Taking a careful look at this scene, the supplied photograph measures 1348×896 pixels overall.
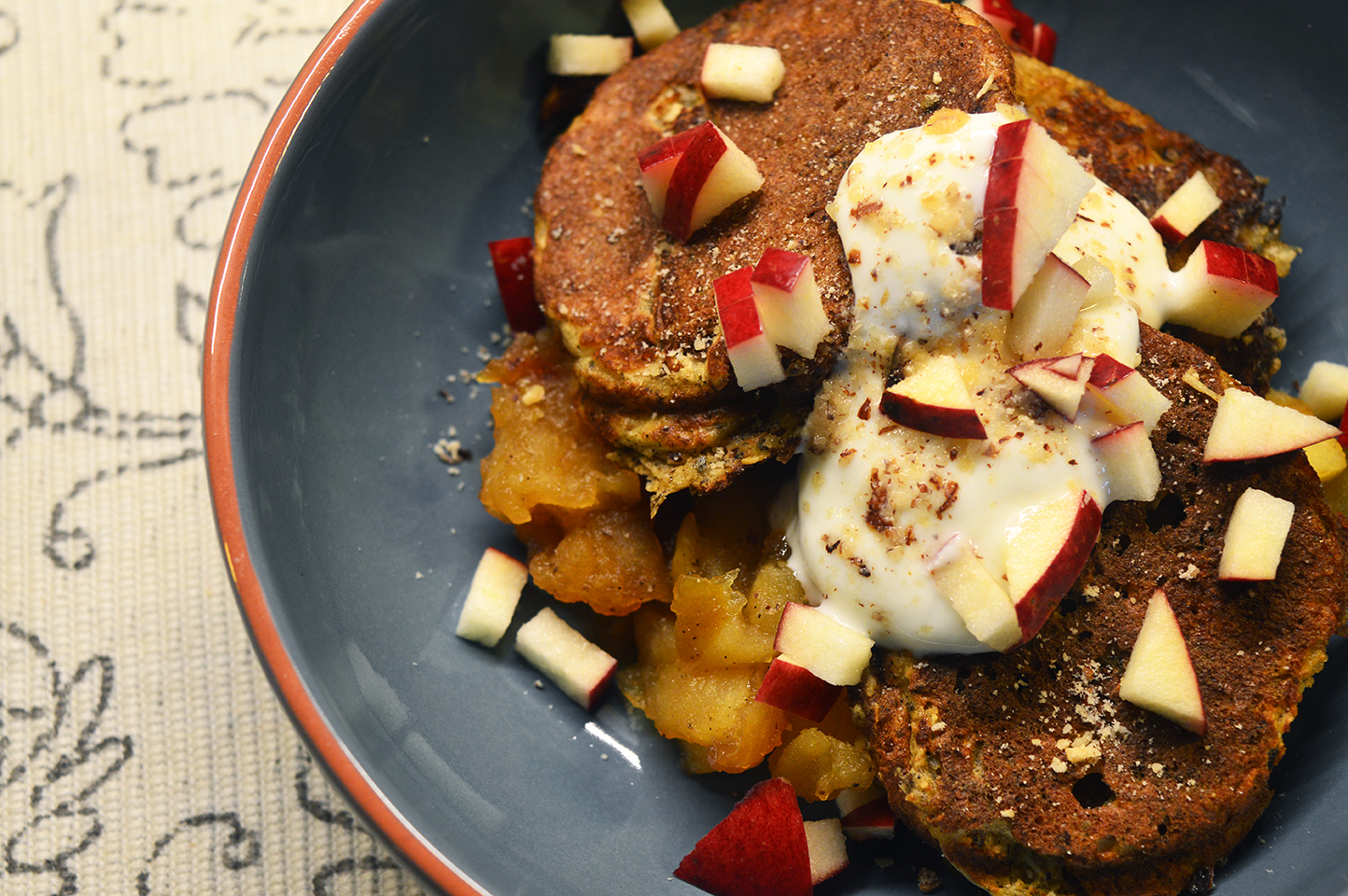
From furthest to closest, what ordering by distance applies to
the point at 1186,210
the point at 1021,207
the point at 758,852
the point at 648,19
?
the point at 648,19, the point at 1186,210, the point at 758,852, the point at 1021,207

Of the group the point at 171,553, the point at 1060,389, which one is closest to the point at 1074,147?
the point at 1060,389

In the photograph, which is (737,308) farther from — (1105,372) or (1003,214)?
(1105,372)

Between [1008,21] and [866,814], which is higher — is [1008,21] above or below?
above

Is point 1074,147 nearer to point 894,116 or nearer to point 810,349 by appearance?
point 894,116

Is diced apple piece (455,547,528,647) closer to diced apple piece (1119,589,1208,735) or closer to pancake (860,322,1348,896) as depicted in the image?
pancake (860,322,1348,896)

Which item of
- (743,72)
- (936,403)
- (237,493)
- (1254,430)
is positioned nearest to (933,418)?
(936,403)

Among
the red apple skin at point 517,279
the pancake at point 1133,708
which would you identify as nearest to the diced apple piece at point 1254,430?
the pancake at point 1133,708

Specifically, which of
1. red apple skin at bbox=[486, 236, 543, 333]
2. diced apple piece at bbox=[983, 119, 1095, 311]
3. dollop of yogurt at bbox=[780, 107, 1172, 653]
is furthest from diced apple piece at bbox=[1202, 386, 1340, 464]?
red apple skin at bbox=[486, 236, 543, 333]
